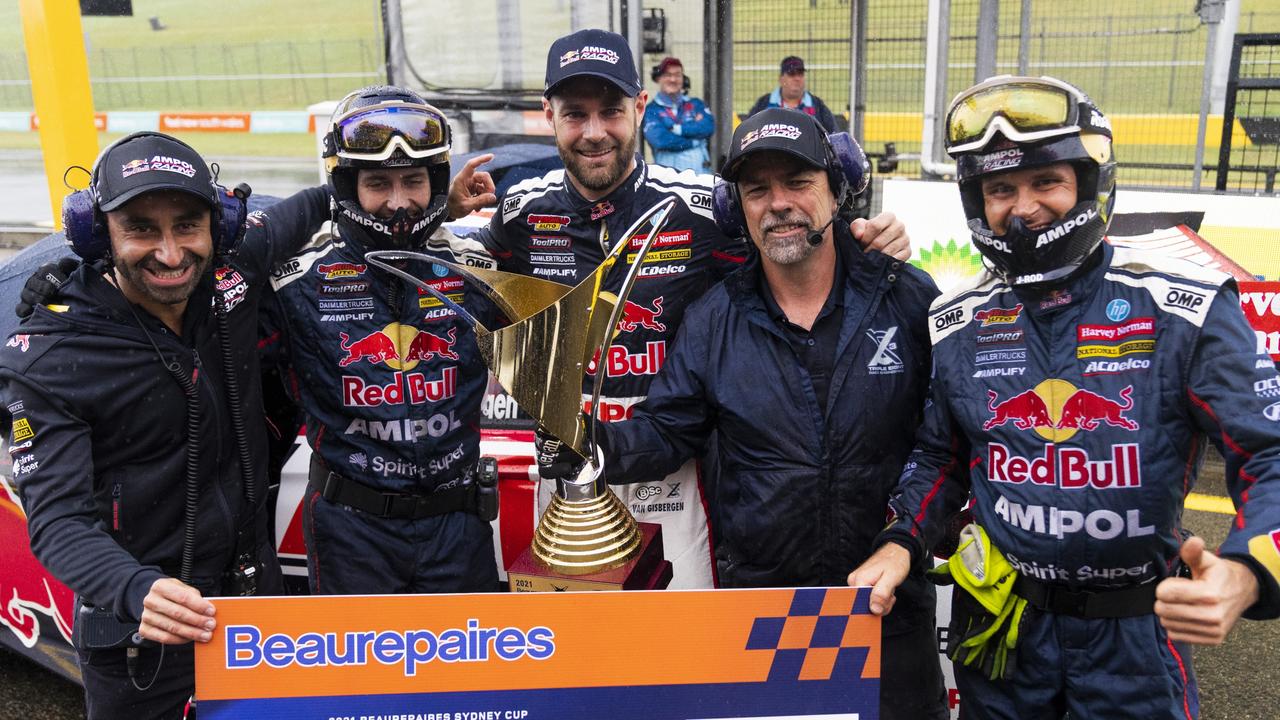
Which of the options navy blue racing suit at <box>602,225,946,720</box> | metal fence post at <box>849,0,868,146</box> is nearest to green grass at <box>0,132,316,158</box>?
metal fence post at <box>849,0,868,146</box>

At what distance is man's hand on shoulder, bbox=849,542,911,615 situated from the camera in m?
2.21

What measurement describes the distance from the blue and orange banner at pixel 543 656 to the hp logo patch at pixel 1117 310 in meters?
0.80

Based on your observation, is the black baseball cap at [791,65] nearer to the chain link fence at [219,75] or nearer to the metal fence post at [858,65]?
the metal fence post at [858,65]

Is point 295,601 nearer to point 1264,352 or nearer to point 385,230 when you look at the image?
point 385,230

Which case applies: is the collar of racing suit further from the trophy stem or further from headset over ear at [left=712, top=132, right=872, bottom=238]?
the trophy stem

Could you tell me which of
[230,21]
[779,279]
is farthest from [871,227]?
[230,21]

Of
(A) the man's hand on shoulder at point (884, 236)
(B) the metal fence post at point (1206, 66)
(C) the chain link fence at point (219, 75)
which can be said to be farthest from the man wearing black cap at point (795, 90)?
(C) the chain link fence at point (219, 75)

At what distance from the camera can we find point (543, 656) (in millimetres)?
2172

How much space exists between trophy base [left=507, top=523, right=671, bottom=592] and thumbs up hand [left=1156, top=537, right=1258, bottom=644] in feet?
3.29

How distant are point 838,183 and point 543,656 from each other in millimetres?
1429

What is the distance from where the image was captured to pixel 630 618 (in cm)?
216

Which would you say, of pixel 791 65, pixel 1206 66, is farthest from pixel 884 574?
pixel 791 65

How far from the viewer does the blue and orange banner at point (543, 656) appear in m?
2.15

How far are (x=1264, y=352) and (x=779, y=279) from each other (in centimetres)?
113
